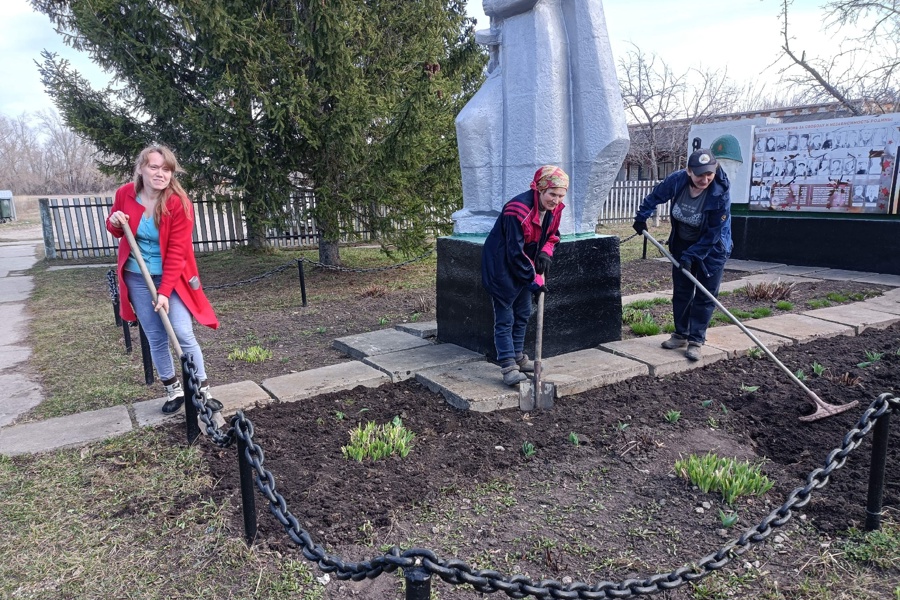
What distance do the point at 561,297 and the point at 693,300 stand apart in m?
1.08

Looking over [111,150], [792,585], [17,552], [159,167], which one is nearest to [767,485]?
[792,585]

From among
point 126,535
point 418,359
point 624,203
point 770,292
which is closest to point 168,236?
point 126,535

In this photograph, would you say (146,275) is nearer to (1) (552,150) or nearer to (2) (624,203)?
(1) (552,150)

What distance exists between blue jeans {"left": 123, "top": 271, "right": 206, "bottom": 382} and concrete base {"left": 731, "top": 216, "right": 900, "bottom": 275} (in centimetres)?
935

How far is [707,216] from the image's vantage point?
14.6ft

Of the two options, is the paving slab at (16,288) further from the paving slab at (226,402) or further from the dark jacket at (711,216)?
the dark jacket at (711,216)

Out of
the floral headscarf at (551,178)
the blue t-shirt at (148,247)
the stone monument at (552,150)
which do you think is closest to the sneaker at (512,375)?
the stone monument at (552,150)

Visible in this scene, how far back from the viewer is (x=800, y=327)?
545 cm

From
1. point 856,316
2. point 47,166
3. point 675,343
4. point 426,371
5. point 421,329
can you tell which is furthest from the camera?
point 47,166

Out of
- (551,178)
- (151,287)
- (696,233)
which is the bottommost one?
(151,287)

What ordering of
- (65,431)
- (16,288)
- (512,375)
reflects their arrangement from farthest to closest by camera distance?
(16,288)
(512,375)
(65,431)

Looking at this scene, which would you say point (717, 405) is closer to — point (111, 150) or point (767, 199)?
point (767, 199)

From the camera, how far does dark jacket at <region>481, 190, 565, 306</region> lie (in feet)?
12.6

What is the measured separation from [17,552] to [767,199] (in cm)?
1100
